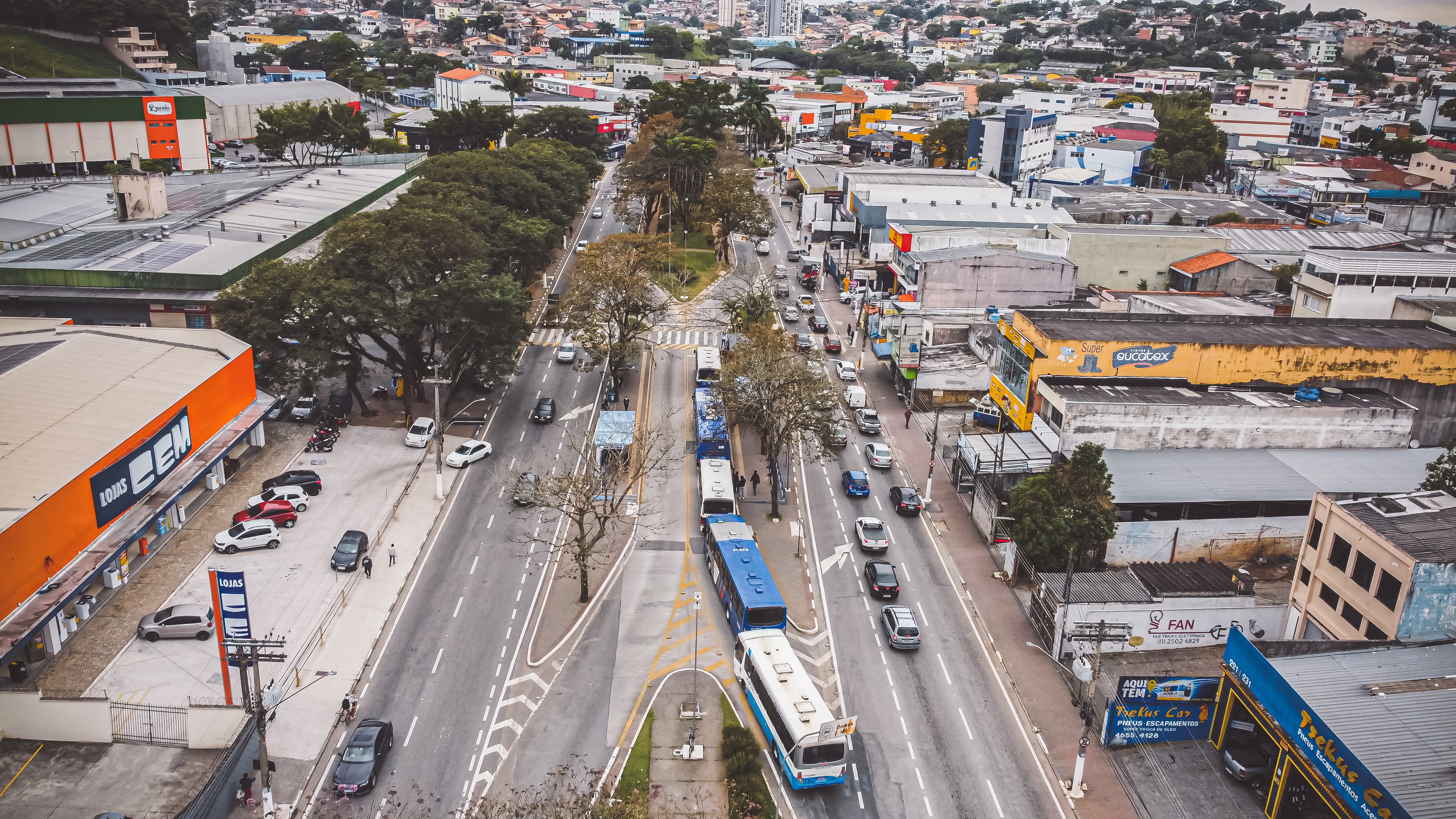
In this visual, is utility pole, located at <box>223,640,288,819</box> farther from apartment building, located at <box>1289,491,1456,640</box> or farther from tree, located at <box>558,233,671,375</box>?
apartment building, located at <box>1289,491,1456,640</box>

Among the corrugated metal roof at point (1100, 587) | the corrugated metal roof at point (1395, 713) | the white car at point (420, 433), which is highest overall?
the corrugated metal roof at point (1395, 713)

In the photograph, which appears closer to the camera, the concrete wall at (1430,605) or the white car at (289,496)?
the concrete wall at (1430,605)

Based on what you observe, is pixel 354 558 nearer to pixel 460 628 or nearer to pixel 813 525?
pixel 460 628

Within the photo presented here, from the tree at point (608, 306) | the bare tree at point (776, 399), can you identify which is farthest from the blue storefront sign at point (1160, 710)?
the tree at point (608, 306)

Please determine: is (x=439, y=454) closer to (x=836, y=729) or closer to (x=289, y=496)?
(x=289, y=496)

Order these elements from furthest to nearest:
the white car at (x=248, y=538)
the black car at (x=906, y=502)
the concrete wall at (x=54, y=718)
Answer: the black car at (x=906, y=502) → the white car at (x=248, y=538) → the concrete wall at (x=54, y=718)

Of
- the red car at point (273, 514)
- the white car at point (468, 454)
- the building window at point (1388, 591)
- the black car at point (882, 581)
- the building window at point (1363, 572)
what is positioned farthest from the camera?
the white car at point (468, 454)

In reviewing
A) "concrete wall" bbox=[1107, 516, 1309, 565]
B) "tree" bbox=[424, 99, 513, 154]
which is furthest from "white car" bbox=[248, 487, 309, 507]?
"tree" bbox=[424, 99, 513, 154]

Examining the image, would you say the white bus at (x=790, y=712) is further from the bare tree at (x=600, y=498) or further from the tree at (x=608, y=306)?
the tree at (x=608, y=306)
